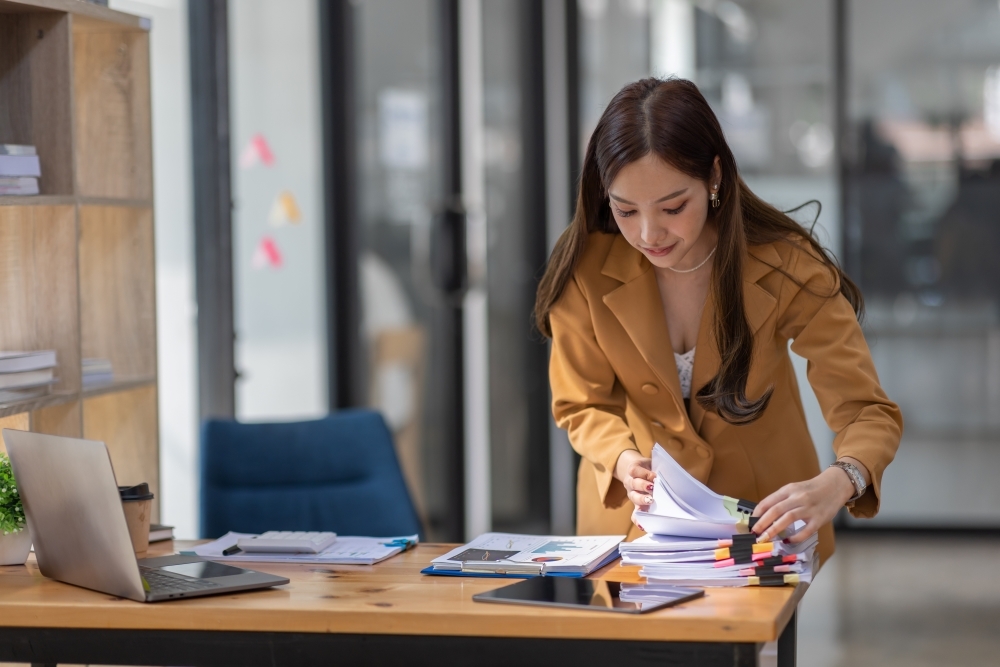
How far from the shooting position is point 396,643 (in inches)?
→ 57.8

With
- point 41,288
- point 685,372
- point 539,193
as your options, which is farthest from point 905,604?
point 41,288

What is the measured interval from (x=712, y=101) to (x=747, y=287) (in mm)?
3507

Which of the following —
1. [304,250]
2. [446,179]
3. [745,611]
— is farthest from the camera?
[446,179]

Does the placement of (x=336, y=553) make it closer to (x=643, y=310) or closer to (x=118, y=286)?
(x=643, y=310)

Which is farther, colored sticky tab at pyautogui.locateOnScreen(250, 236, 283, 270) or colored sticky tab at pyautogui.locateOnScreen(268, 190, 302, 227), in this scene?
colored sticky tab at pyautogui.locateOnScreen(268, 190, 302, 227)

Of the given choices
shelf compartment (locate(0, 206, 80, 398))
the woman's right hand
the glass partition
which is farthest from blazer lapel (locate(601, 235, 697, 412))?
the glass partition

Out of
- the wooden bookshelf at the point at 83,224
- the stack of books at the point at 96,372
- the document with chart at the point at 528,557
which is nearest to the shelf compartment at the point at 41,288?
the wooden bookshelf at the point at 83,224

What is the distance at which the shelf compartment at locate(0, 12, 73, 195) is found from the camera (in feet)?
7.03

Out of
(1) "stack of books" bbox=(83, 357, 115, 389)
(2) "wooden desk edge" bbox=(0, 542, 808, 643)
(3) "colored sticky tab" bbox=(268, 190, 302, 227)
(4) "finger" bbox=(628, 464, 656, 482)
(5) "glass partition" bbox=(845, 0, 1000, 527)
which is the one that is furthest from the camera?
(5) "glass partition" bbox=(845, 0, 1000, 527)

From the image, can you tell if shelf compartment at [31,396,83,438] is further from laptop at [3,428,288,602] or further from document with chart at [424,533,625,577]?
document with chart at [424,533,625,577]

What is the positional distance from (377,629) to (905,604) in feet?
10.3

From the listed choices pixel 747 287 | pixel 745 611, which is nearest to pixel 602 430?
pixel 747 287

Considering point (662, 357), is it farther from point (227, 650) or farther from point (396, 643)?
point (227, 650)

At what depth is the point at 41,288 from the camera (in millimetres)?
2182
